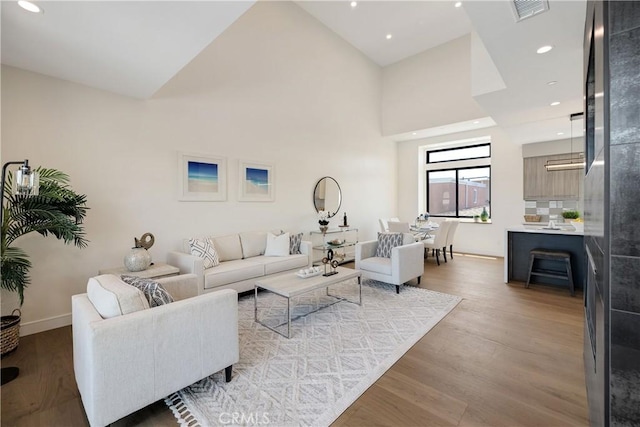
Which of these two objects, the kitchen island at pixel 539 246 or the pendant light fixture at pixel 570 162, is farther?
the pendant light fixture at pixel 570 162

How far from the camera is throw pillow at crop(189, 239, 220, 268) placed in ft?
12.2

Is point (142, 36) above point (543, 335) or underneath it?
above

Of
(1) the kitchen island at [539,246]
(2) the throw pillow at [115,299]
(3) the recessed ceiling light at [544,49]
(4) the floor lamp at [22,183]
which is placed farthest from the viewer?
(1) the kitchen island at [539,246]

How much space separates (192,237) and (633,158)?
4.36 m

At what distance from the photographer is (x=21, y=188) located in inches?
79.0

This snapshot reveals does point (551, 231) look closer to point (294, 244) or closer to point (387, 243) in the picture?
point (387, 243)

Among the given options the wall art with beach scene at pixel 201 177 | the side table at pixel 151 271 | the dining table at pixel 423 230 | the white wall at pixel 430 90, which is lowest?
the side table at pixel 151 271

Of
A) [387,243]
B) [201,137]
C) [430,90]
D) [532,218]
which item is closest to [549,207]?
[532,218]

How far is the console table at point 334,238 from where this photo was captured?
A: 19.0 ft

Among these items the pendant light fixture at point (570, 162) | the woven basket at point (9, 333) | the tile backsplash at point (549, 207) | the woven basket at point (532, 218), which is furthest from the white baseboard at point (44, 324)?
the tile backsplash at point (549, 207)

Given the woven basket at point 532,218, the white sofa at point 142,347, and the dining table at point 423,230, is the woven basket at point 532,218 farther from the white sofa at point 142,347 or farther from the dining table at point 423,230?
the white sofa at point 142,347

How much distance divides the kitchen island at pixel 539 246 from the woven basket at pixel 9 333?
244 inches

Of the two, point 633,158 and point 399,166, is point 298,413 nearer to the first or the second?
point 633,158

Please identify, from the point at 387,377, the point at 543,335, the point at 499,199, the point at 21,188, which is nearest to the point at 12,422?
the point at 21,188
